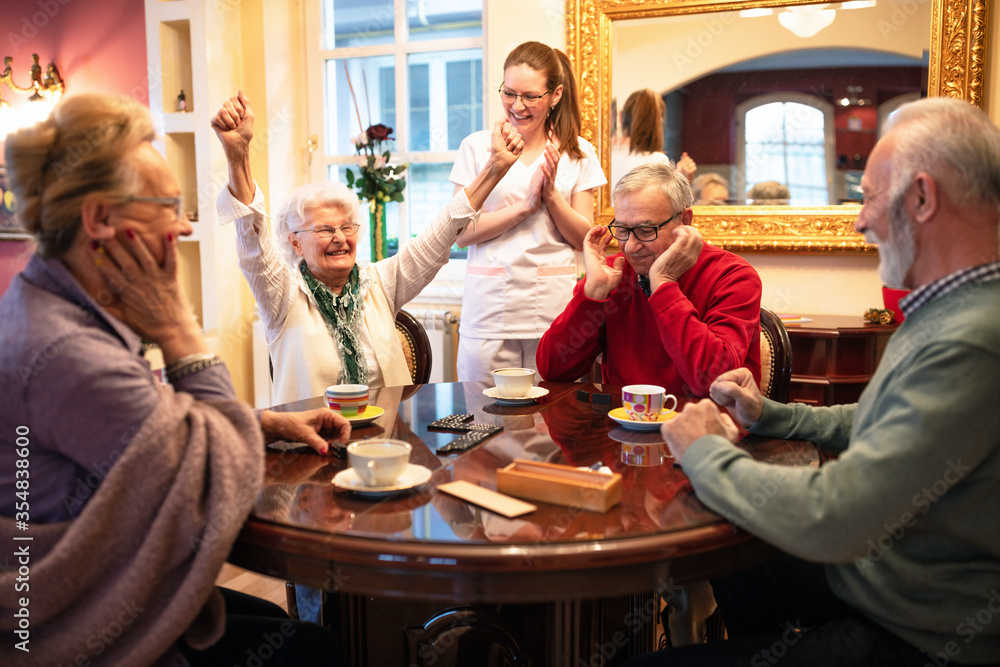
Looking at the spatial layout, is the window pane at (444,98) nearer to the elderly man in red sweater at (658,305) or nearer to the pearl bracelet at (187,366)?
the elderly man in red sweater at (658,305)

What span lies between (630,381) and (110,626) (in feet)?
4.64

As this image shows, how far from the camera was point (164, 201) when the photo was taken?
111 centimetres

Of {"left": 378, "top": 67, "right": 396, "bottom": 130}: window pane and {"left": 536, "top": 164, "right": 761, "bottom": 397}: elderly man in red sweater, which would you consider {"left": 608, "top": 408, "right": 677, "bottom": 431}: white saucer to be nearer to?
{"left": 536, "top": 164, "right": 761, "bottom": 397}: elderly man in red sweater

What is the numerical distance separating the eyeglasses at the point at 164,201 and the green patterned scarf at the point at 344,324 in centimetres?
99

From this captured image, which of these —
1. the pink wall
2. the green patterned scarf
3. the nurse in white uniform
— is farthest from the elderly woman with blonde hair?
the pink wall

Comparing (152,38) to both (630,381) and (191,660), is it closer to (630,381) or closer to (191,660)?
(630,381)

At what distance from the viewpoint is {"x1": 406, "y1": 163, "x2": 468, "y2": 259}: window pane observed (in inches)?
158

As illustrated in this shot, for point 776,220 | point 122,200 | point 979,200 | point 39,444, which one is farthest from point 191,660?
point 776,220

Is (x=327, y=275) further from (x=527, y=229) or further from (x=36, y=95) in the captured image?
(x=36, y=95)

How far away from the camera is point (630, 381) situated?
6.88 ft

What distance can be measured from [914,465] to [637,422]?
24.5 inches

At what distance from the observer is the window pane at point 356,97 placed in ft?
13.2

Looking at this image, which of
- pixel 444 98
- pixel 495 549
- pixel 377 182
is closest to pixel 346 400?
pixel 495 549

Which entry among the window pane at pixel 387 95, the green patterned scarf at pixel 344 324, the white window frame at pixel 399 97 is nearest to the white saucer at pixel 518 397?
the green patterned scarf at pixel 344 324
